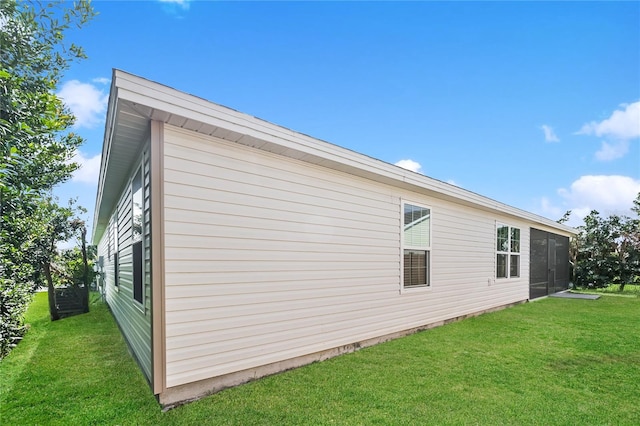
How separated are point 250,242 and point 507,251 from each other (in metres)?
7.79

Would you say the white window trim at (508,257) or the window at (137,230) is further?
the white window trim at (508,257)

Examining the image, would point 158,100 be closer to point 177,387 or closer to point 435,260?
point 177,387

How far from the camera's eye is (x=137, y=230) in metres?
3.80

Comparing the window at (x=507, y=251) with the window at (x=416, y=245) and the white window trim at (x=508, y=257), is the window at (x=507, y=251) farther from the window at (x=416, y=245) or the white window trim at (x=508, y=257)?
the window at (x=416, y=245)

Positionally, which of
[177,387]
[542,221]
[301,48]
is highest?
[301,48]

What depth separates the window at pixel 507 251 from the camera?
326 inches

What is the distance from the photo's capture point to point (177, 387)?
2873 mm

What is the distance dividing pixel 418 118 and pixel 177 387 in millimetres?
9931

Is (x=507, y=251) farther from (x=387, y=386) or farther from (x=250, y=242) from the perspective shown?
(x=250, y=242)

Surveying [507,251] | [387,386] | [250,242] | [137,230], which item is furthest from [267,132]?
[507,251]

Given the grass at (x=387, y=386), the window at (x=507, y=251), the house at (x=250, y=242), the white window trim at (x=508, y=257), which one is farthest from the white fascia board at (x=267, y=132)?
the window at (x=507, y=251)

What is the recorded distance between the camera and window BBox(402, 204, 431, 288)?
18.1 ft

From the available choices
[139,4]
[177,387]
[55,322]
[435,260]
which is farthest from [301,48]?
[55,322]

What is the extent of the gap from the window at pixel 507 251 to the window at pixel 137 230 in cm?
797
